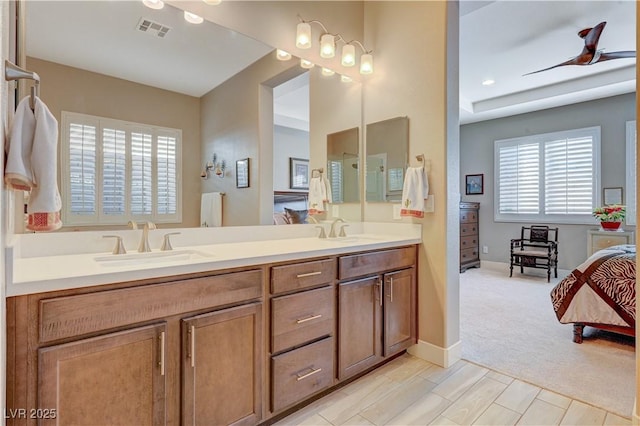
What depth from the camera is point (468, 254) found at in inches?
221

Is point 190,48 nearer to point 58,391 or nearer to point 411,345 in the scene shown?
point 58,391

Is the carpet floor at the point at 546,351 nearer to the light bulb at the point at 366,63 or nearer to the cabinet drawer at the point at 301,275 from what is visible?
the cabinet drawer at the point at 301,275

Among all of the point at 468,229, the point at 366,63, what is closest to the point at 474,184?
the point at 468,229

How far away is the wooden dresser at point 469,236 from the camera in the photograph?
17.9ft

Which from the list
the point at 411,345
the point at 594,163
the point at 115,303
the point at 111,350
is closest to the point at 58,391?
the point at 111,350

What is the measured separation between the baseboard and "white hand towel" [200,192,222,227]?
1.66 metres

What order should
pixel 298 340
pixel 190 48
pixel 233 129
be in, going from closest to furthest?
1. pixel 298 340
2. pixel 190 48
3. pixel 233 129

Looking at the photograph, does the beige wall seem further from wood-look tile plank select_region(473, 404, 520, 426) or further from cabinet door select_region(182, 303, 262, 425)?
wood-look tile plank select_region(473, 404, 520, 426)

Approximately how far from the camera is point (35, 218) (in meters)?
1.37

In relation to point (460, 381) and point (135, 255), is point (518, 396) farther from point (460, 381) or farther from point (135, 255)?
point (135, 255)

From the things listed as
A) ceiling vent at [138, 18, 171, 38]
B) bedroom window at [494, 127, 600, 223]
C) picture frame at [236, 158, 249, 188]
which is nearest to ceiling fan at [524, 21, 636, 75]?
bedroom window at [494, 127, 600, 223]

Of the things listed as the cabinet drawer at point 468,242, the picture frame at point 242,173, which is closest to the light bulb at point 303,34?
the picture frame at point 242,173

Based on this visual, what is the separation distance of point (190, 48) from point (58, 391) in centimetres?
181

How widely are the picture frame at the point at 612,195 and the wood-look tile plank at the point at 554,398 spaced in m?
4.03
